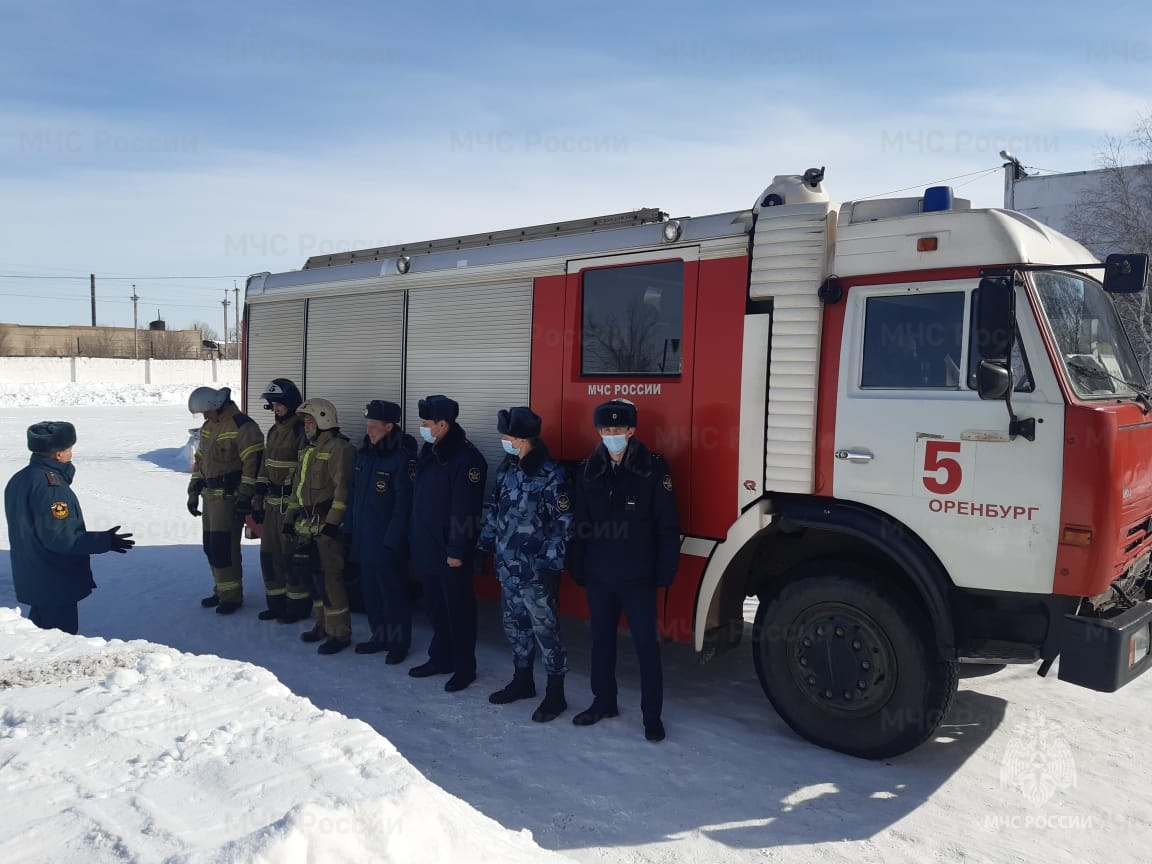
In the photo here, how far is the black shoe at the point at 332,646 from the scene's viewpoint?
665 centimetres

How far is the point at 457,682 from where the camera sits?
5828 mm

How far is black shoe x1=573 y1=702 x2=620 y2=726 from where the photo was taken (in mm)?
5187

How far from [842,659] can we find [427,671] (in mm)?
2921

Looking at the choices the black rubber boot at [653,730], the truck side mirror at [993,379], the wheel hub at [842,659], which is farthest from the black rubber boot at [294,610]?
the truck side mirror at [993,379]

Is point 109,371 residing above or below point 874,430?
above

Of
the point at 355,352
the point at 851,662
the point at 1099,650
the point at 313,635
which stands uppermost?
the point at 355,352

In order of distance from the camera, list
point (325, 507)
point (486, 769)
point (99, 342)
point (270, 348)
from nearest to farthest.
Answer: point (486, 769), point (325, 507), point (270, 348), point (99, 342)

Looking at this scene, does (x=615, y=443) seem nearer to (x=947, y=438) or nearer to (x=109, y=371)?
(x=947, y=438)

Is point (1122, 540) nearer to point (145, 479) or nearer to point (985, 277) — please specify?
point (985, 277)

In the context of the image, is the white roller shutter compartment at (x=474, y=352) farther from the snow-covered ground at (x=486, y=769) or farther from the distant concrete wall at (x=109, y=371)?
the distant concrete wall at (x=109, y=371)

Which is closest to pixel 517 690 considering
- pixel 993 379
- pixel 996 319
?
pixel 993 379

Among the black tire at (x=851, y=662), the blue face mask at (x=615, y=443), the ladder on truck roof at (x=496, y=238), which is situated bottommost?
the black tire at (x=851, y=662)

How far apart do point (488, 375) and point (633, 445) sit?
1.79 m

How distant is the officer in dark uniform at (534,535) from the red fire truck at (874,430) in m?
0.47
